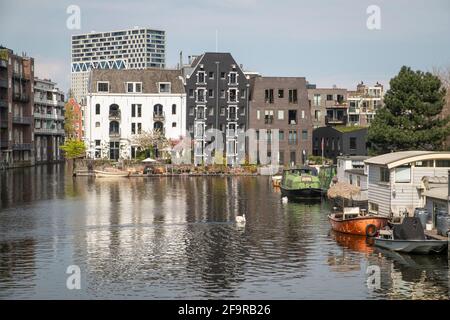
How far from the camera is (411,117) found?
82.8m

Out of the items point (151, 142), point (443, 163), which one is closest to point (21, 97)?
point (151, 142)

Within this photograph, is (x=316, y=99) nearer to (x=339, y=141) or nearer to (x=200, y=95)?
(x=339, y=141)

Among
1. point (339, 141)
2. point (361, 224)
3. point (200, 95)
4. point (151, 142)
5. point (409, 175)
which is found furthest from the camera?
point (200, 95)

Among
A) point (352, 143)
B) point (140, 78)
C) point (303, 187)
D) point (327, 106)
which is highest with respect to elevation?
point (140, 78)

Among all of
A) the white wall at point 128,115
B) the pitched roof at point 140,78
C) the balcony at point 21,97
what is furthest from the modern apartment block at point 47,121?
the pitched roof at point 140,78

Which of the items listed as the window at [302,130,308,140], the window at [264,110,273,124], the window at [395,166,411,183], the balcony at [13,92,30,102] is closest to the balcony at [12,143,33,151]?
the balcony at [13,92,30,102]

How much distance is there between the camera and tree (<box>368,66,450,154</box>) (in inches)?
3184

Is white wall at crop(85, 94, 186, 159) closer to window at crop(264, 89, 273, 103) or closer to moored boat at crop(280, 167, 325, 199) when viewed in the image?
window at crop(264, 89, 273, 103)

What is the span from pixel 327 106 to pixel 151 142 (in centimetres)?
3729

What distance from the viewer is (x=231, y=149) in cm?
12888

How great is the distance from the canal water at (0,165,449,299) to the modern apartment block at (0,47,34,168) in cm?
5842

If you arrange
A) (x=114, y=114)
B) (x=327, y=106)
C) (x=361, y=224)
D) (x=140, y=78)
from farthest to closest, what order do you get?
(x=327, y=106), (x=140, y=78), (x=114, y=114), (x=361, y=224)
